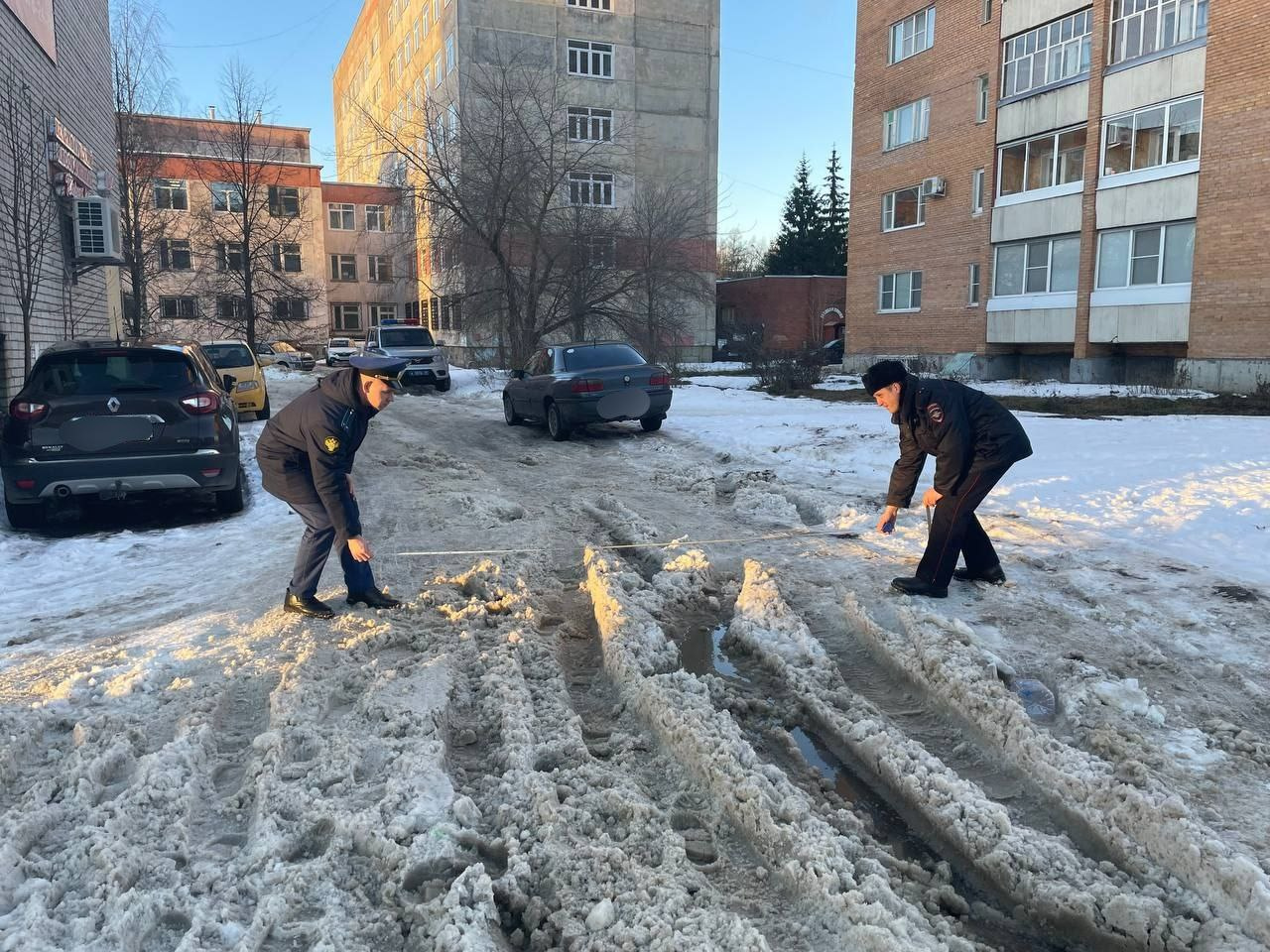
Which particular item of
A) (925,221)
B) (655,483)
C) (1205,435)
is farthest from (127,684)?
(925,221)

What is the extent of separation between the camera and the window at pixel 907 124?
3164 centimetres

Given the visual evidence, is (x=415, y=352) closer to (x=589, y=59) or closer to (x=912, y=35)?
(x=912, y=35)

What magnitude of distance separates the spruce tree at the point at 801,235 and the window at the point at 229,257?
124 feet

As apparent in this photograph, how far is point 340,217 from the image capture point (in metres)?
64.2

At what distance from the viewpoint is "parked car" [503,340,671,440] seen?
45.9 ft

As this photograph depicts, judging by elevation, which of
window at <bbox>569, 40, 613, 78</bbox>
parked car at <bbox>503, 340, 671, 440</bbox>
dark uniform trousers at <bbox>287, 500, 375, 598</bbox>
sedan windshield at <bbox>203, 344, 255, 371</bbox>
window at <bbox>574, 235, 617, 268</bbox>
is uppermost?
window at <bbox>569, 40, 613, 78</bbox>

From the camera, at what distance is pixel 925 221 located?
31609 mm

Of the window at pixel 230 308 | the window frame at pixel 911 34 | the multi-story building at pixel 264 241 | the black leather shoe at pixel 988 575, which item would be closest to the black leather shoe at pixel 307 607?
→ the black leather shoe at pixel 988 575

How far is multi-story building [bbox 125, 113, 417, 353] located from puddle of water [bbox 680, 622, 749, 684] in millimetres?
28025

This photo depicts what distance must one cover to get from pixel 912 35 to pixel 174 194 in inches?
1707

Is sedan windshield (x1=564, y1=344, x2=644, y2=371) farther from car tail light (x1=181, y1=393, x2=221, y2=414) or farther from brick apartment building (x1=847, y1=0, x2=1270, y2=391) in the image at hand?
brick apartment building (x1=847, y1=0, x2=1270, y2=391)

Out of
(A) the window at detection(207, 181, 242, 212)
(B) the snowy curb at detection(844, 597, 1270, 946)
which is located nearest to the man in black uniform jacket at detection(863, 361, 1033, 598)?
(B) the snowy curb at detection(844, 597, 1270, 946)

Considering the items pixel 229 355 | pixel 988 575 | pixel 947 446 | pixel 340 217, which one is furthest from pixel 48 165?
pixel 340 217

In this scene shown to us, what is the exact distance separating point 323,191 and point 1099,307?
176 feet
